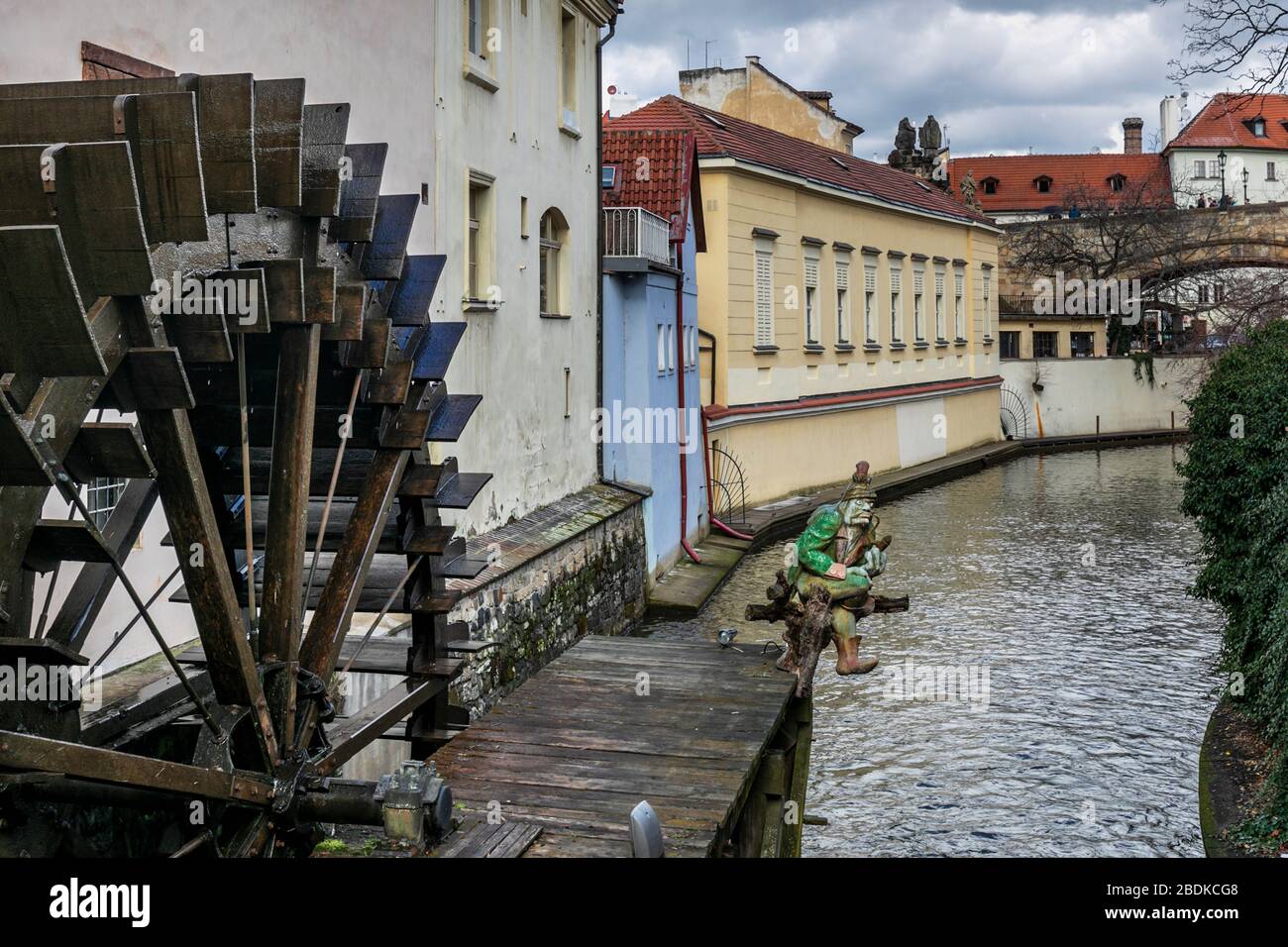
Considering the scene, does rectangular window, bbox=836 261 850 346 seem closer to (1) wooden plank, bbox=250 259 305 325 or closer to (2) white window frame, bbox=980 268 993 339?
(2) white window frame, bbox=980 268 993 339

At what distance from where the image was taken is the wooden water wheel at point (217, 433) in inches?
169

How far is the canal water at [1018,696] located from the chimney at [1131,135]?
58.9 m

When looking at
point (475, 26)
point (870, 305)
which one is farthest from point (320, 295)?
point (870, 305)

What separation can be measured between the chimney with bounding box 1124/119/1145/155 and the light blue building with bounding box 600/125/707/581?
62.3 metres

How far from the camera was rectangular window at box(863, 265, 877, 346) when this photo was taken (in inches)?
1219

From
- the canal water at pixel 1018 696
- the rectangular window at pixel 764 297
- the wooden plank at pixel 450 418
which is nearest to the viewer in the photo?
the wooden plank at pixel 450 418

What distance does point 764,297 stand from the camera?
2533cm

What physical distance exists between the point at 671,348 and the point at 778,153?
9131 mm

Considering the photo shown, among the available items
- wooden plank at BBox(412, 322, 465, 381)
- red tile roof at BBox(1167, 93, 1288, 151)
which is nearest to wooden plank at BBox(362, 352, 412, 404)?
wooden plank at BBox(412, 322, 465, 381)

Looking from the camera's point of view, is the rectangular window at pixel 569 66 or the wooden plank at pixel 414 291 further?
the rectangular window at pixel 569 66

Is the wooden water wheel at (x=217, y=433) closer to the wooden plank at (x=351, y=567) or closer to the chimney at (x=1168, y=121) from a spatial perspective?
the wooden plank at (x=351, y=567)

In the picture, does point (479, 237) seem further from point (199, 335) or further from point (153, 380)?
point (153, 380)

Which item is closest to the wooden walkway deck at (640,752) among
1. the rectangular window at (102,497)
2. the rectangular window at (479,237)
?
the rectangular window at (102,497)
